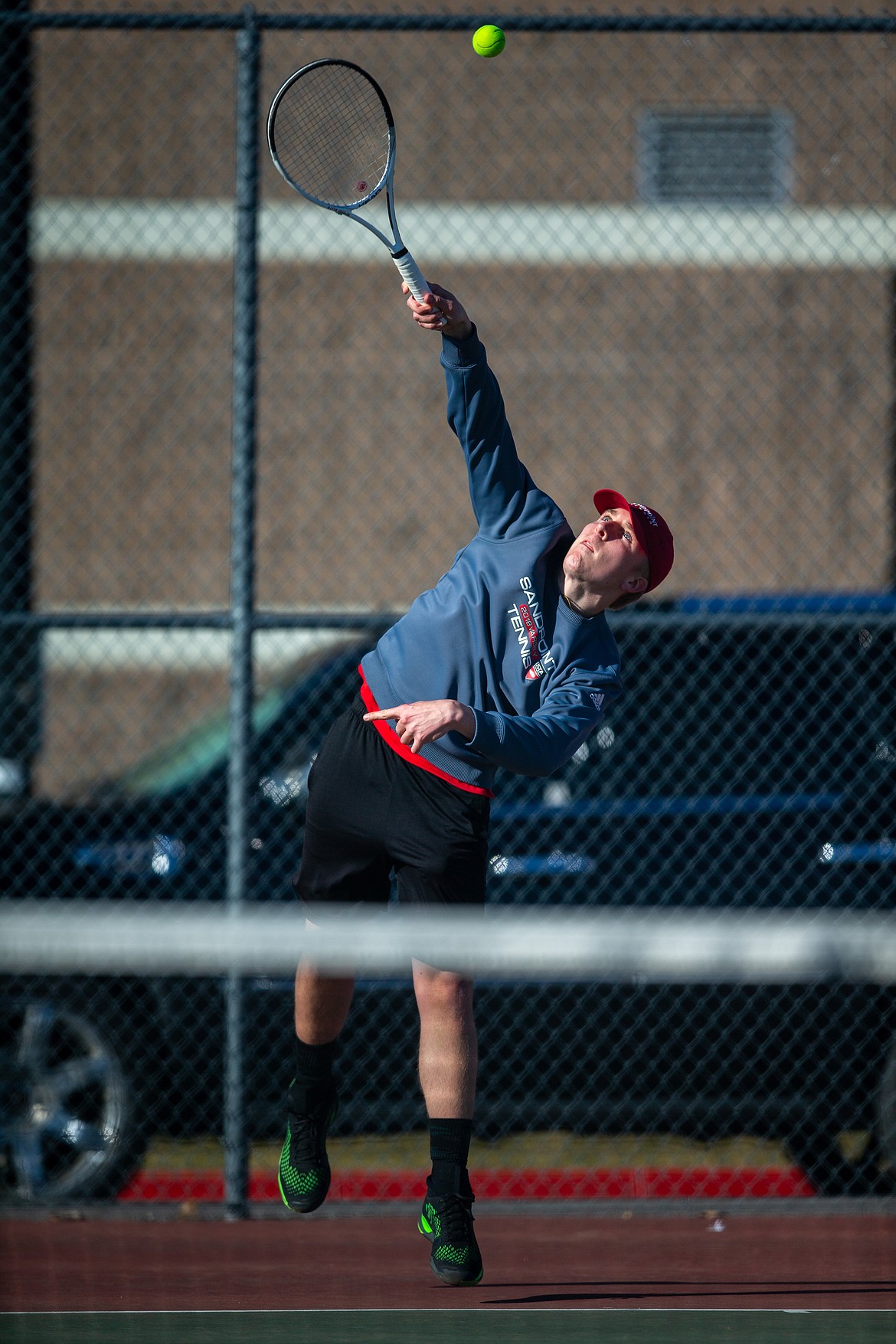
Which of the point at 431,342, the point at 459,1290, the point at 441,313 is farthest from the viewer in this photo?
the point at 431,342

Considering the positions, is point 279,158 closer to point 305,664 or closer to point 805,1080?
point 305,664

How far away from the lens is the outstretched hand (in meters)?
3.93

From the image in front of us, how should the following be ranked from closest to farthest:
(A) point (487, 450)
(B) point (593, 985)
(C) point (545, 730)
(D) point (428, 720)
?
(D) point (428, 720), (C) point (545, 730), (A) point (487, 450), (B) point (593, 985)

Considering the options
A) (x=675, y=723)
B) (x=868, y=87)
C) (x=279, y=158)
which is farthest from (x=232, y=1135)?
(x=868, y=87)

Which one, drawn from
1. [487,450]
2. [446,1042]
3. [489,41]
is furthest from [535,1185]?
[489,41]

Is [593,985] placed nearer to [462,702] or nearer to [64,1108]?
[64,1108]

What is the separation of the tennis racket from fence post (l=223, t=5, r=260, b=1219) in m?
1.08

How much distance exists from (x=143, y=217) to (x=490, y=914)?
8.89 m

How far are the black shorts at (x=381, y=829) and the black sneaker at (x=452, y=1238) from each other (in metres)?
0.69

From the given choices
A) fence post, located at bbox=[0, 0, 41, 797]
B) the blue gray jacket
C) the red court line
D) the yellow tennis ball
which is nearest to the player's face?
the blue gray jacket

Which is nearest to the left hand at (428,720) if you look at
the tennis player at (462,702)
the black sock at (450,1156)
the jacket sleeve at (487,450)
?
the tennis player at (462,702)

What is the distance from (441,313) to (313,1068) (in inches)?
73.4

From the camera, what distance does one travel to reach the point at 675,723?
5.79 m

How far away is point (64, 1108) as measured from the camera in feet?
18.1
